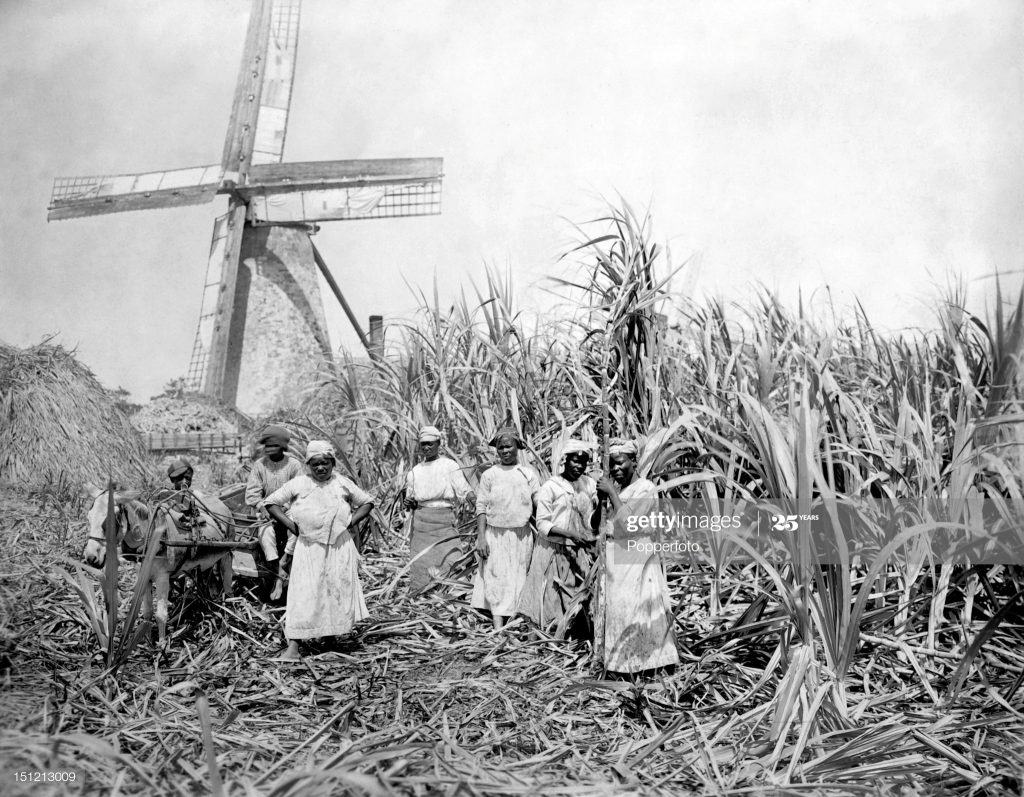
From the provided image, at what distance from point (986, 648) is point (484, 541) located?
2326 mm

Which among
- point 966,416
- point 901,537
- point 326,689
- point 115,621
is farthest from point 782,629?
point 115,621

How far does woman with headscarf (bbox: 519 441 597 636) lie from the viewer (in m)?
3.83

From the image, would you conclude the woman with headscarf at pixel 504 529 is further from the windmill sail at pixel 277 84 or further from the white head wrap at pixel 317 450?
the windmill sail at pixel 277 84

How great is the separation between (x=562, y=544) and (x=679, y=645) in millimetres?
778

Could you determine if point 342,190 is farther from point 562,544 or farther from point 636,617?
point 636,617

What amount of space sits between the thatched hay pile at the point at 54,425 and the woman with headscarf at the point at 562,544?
177 inches

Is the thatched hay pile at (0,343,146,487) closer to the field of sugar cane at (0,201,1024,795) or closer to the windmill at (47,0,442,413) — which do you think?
the field of sugar cane at (0,201,1024,795)

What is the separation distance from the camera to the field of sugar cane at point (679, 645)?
2.50 meters

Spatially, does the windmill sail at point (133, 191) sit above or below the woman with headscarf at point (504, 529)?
above

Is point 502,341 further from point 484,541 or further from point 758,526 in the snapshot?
point 758,526

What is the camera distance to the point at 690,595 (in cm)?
402
